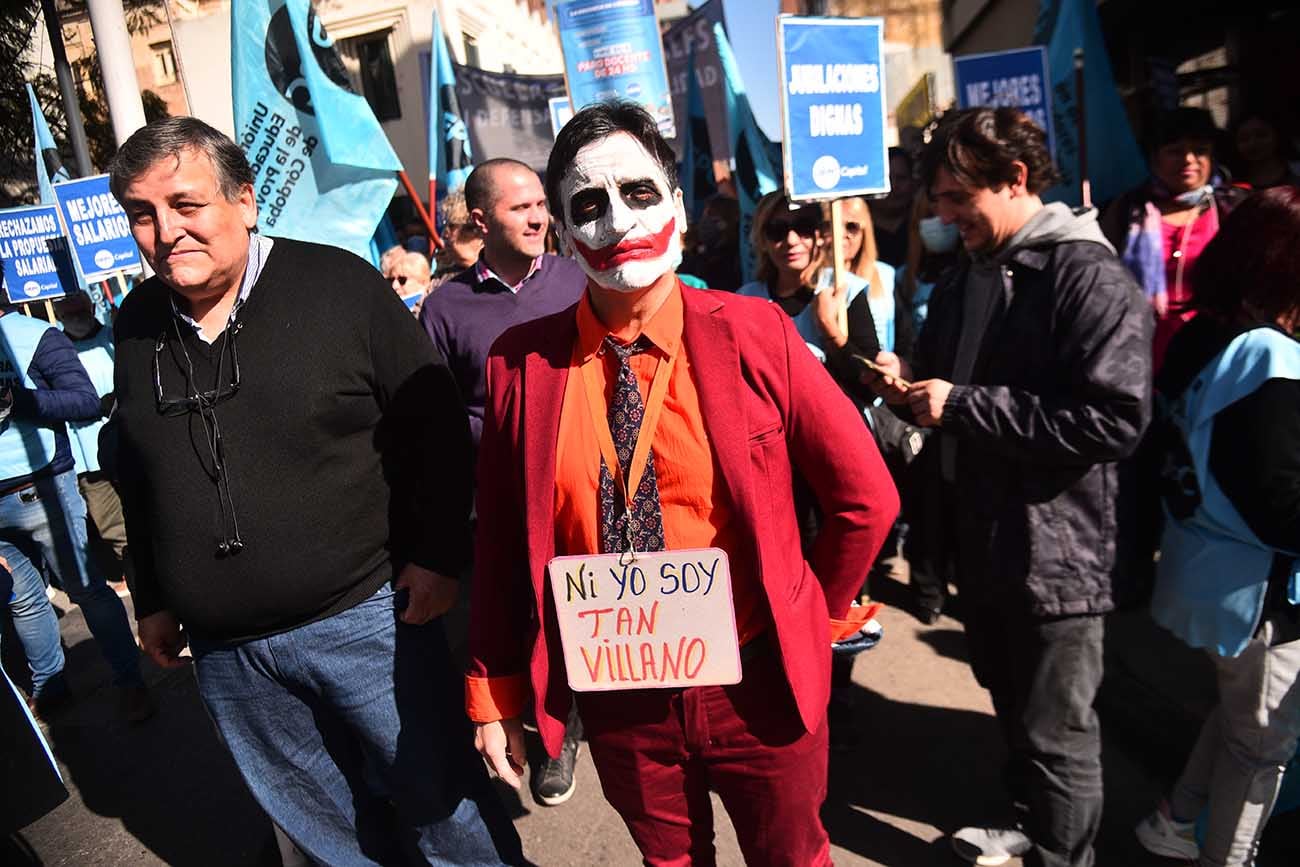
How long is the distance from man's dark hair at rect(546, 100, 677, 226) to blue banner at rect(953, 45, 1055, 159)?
414 centimetres

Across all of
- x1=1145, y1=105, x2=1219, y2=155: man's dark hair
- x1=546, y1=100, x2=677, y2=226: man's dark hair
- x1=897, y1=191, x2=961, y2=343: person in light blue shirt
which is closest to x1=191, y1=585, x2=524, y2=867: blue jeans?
x1=546, y1=100, x2=677, y2=226: man's dark hair

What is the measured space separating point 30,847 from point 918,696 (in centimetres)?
325

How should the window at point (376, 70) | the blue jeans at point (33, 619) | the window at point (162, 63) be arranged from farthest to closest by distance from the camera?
the window at point (162, 63) < the window at point (376, 70) < the blue jeans at point (33, 619)

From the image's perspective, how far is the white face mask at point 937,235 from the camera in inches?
156

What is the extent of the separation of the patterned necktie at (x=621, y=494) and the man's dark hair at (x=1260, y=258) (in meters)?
1.40

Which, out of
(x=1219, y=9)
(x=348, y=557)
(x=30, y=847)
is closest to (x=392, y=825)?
(x=348, y=557)

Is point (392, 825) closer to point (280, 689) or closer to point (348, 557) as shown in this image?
point (280, 689)

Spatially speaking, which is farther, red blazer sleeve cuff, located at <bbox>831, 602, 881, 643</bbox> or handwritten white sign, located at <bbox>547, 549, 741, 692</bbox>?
red blazer sleeve cuff, located at <bbox>831, 602, 881, 643</bbox>

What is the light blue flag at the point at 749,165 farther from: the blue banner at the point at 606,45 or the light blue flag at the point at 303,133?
the light blue flag at the point at 303,133

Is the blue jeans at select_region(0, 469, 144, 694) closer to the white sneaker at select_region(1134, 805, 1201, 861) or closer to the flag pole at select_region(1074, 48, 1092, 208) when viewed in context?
the white sneaker at select_region(1134, 805, 1201, 861)

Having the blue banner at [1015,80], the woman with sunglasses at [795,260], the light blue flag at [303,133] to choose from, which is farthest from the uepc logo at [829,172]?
the blue banner at [1015,80]

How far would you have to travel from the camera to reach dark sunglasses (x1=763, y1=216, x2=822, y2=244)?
306 cm

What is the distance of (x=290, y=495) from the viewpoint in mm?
1810

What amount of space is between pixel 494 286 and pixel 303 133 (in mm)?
2319
